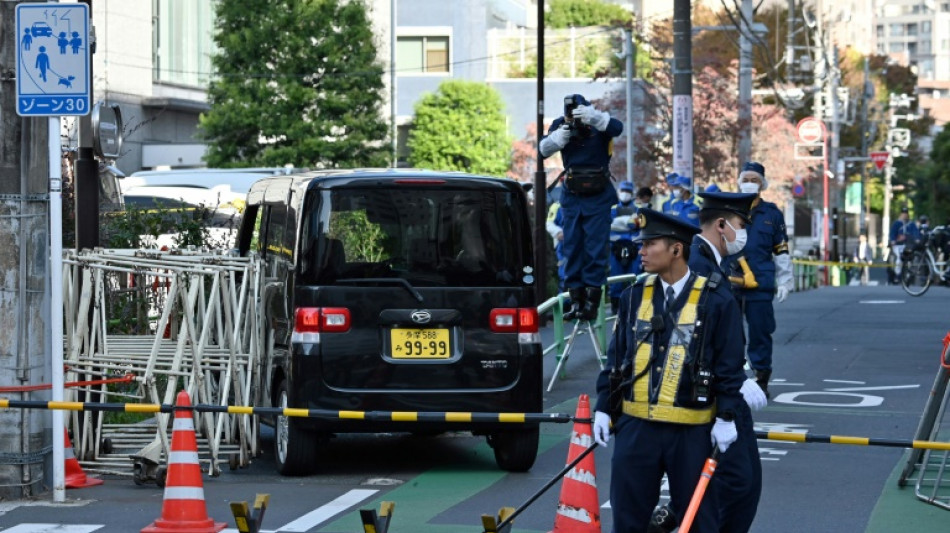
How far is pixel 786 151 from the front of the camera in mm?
68938

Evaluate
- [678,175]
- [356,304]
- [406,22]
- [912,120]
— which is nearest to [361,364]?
[356,304]

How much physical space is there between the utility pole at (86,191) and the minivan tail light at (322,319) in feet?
10.3

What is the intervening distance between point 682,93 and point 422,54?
2125 inches

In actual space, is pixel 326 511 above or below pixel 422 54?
below

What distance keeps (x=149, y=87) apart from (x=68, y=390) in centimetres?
3885

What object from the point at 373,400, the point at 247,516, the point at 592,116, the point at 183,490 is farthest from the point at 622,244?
the point at 247,516

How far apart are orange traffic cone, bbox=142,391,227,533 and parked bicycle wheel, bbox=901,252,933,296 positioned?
89.5ft

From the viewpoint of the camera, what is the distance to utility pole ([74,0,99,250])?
42.8 feet

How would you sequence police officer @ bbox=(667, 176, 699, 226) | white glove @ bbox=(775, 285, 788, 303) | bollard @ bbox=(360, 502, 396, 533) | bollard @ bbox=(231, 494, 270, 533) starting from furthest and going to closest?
1. police officer @ bbox=(667, 176, 699, 226)
2. white glove @ bbox=(775, 285, 788, 303)
3. bollard @ bbox=(231, 494, 270, 533)
4. bollard @ bbox=(360, 502, 396, 533)

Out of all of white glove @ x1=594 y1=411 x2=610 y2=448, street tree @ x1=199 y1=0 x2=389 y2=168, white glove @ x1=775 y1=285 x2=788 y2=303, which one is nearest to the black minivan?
white glove @ x1=594 y1=411 x2=610 y2=448

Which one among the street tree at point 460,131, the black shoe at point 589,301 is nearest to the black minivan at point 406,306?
the black shoe at point 589,301

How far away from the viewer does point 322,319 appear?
1048 centimetres

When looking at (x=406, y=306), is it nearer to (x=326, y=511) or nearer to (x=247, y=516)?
(x=326, y=511)

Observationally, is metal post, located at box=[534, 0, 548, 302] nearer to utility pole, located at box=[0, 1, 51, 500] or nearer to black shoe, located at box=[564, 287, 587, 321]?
black shoe, located at box=[564, 287, 587, 321]
